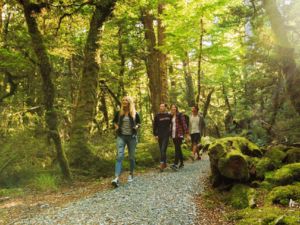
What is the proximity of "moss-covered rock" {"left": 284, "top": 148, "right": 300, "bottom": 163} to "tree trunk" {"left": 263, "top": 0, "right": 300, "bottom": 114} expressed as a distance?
8.10 feet

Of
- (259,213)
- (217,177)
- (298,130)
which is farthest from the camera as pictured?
(298,130)

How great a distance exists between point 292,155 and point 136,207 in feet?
14.0

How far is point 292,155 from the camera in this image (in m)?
8.25

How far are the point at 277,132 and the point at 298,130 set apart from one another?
4.02 feet

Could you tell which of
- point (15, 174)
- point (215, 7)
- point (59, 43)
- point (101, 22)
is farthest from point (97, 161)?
point (215, 7)

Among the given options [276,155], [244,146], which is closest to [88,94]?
[244,146]

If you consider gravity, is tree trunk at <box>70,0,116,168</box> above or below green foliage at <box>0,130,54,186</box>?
above

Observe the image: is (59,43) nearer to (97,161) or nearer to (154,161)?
(97,161)

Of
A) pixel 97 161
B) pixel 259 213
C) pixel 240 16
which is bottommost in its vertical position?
pixel 259 213

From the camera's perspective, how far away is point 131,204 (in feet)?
21.7

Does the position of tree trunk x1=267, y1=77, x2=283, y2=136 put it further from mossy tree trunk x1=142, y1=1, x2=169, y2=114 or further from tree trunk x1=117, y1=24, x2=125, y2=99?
tree trunk x1=117, y1=24, x2=125, y2=99

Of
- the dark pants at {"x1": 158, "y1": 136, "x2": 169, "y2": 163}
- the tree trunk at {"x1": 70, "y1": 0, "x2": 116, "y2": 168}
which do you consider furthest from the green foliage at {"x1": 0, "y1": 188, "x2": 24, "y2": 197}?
the dark pants at {"x1": 158, "y1": 136, "x2": 169, "y2": 163}

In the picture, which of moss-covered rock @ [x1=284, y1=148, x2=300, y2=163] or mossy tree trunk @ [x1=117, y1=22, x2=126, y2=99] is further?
mossy tree trunk @ [x1=117, y1=22, x2=126, y2=99]

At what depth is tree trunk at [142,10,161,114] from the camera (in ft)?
52.0
